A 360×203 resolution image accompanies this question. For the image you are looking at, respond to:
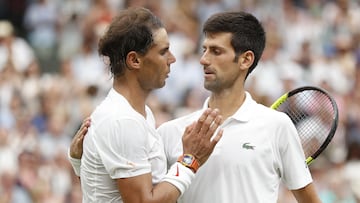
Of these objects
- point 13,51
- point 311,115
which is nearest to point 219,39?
point 311,115

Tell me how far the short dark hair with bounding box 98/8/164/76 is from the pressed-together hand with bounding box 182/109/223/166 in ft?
1.48

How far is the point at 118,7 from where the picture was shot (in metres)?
14.0

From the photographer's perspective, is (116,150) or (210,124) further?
(210,124)

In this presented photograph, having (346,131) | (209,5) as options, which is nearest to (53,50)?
(209,5)

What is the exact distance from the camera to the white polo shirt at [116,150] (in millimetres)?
5121

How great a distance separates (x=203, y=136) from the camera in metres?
5.25

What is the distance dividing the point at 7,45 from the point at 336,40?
4089mm

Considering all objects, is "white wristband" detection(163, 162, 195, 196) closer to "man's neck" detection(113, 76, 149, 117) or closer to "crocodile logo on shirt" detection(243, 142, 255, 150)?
"man's neck" detection(113, 76, 149, 117)

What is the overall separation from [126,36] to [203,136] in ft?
2.04

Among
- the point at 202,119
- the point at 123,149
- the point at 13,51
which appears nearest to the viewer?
the point at 123,149

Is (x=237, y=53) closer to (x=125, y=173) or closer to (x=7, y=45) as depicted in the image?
(x=125, y=173)

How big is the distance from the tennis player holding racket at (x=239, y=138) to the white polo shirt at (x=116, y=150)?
0.37 metres

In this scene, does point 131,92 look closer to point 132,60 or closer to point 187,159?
point 132,60

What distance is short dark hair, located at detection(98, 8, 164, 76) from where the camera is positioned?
5.28 metres
